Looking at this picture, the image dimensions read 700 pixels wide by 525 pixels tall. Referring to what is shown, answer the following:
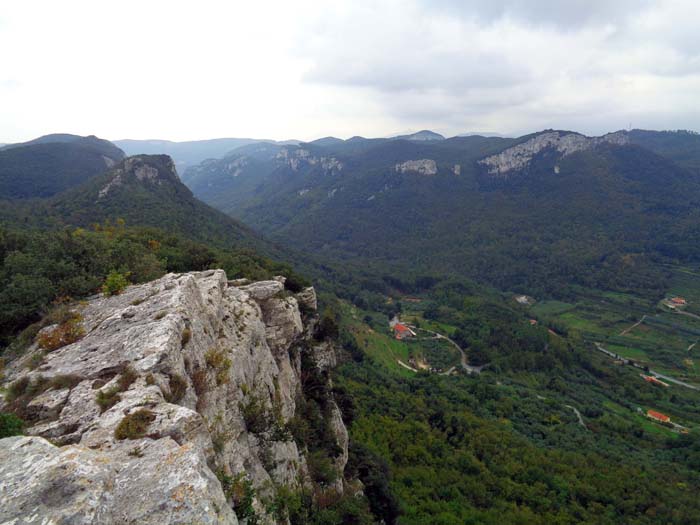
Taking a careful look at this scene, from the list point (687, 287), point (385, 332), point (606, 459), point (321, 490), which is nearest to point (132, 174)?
point (385, 332)

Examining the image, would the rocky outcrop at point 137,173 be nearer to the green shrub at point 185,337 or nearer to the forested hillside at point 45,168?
A: the forested hillside at point 45,168

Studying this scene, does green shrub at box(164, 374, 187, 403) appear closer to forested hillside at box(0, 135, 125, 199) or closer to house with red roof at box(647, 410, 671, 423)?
house with red roof at box(647, 410, 671, 423)

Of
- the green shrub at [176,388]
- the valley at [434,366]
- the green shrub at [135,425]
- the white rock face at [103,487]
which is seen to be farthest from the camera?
the valley at [434,366]

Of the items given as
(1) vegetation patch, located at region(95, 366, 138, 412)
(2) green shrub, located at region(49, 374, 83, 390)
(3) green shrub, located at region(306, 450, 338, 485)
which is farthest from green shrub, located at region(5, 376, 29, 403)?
(3) green shrub, located at region(306, 450, 338, 485)

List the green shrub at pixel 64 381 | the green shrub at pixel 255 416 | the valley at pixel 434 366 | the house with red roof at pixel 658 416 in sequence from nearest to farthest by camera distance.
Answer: the green shrub at pixel 64 381, the green shrub at pixel 255 416, the valley at pixel 434 366, the house with red roof at pixel 658 416

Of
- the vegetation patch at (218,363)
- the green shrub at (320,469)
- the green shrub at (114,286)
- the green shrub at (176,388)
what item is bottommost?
the green shrub at (320,469)

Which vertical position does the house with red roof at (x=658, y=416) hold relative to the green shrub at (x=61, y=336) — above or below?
below

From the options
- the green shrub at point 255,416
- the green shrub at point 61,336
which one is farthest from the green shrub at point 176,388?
the green shrub at point 61,336

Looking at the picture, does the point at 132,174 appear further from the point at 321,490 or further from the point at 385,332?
the point at 321,490
